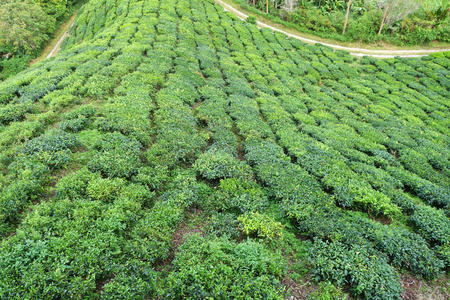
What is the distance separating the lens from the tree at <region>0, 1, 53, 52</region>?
35625 mm

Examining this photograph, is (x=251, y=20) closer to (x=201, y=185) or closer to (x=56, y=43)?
(x=56, y=43)

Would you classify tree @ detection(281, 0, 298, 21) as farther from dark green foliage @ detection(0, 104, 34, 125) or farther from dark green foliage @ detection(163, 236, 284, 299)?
dark green foliage @ detection(163, 236, 284, 299)

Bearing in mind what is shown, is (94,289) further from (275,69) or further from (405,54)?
(405,54)

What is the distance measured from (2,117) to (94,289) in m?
11.5

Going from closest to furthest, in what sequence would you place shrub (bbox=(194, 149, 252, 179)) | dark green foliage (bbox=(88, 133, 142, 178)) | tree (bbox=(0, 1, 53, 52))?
1. dark green foliage (bbox=(88, 133, 142, 178))
2. shrub (bbox=(194, 149, 252, 179))
3. tree (bbox=(0, 1, 53, 52))

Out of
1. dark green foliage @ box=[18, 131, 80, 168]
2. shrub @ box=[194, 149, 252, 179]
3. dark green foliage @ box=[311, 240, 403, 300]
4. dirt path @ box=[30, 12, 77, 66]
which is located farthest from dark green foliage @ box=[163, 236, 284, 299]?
dirt path @ box=[30, 12, 77, 66]

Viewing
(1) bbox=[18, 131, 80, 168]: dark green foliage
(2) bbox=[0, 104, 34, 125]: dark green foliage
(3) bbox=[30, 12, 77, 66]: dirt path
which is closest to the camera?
(1) bbox=[18, 131, 80, 168]: dark green foliage

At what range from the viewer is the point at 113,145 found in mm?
11008

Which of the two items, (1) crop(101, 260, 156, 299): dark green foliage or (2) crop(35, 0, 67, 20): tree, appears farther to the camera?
(2) crop(35, 0, 67, 20): tree

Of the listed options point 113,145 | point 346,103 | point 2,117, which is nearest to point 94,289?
point 113,145

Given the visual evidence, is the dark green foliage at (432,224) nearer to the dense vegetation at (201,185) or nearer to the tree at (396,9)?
the dense vegetation at (201,185)

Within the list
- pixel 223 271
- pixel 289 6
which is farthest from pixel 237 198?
pixel 289 6

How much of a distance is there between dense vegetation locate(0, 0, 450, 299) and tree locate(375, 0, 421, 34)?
75.4ft

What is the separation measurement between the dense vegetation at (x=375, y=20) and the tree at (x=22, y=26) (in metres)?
36.0
